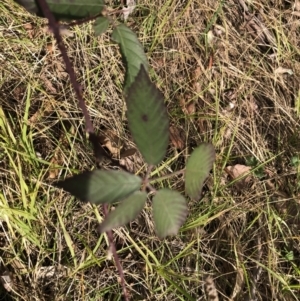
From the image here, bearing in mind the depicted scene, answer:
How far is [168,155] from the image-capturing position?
6.73 feet

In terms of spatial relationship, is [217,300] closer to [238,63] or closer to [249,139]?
[249,139]

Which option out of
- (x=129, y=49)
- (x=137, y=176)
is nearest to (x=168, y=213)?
(x=137, y=176)

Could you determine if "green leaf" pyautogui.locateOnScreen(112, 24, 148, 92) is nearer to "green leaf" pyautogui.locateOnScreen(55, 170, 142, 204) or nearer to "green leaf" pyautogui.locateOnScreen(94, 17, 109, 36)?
"green leaf" pyautogui.locateOnScreen(94, 17, 109, 36)

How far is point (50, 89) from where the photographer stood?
204 centimetres

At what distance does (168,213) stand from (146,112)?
0.15m

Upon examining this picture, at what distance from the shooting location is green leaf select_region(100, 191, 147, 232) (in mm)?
670

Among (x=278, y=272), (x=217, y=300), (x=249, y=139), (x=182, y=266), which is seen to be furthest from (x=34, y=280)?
(x=249, y=139)

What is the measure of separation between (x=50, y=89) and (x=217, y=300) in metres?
1.01

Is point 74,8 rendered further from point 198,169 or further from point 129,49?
point 198,169

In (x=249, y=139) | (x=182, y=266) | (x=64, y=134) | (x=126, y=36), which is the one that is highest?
(x=126, y=36)

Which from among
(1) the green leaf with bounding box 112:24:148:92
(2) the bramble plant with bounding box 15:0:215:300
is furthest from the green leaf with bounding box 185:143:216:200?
(1) the green leaf with bounding box 112:24:148:92

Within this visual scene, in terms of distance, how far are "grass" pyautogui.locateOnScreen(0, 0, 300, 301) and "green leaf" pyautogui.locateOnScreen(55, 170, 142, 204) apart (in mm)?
1072

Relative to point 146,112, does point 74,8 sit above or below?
above

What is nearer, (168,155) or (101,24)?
(101,24)
